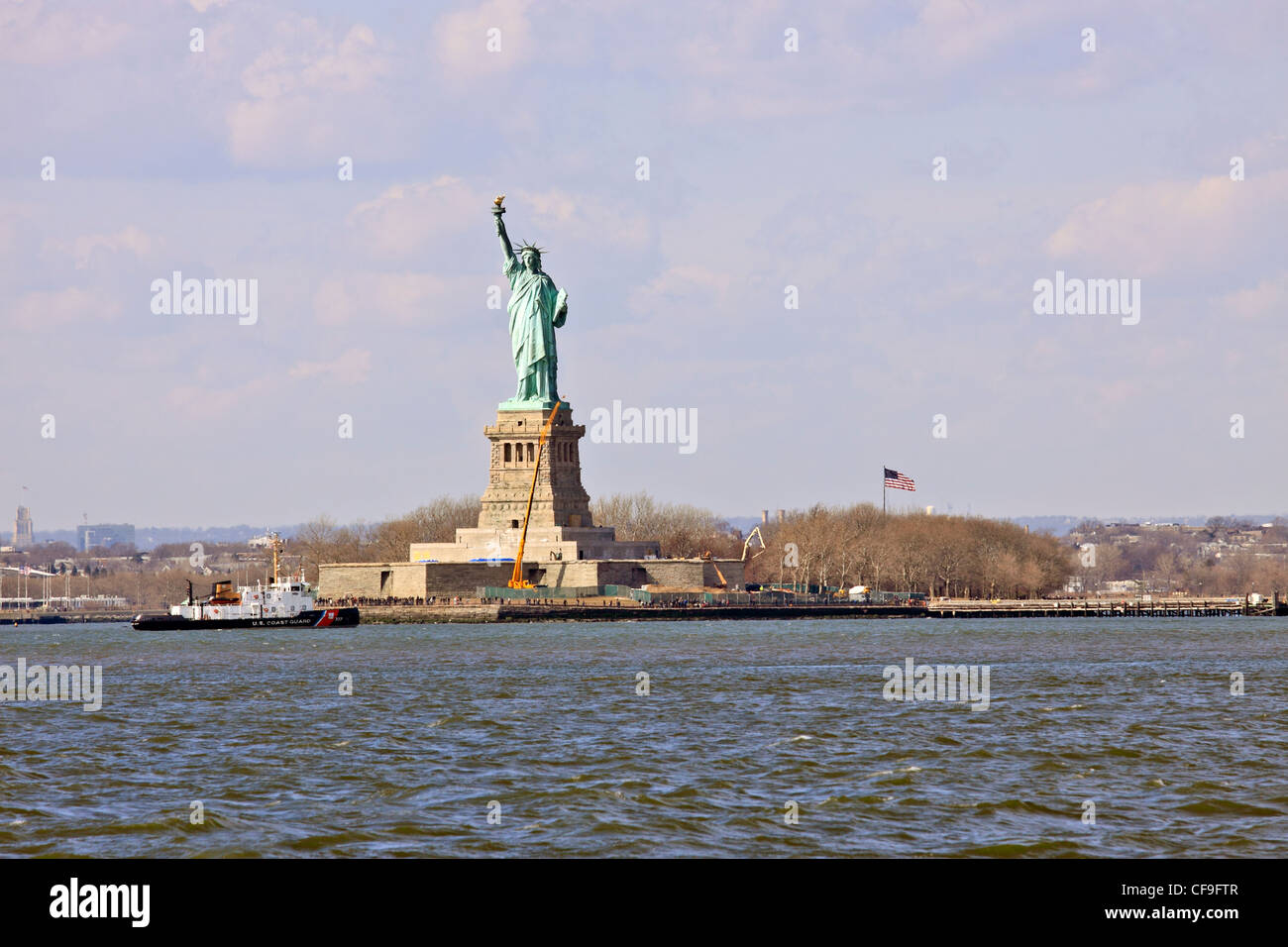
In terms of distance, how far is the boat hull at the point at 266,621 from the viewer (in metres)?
98.8

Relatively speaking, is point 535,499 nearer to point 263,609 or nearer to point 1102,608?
point 263,609

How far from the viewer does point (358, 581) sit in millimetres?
121812

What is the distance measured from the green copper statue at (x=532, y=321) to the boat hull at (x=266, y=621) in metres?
19.2

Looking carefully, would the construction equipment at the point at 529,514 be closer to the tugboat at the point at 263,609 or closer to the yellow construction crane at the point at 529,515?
the yellow construction crane at the point at 529,515

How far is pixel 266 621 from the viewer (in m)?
98.6

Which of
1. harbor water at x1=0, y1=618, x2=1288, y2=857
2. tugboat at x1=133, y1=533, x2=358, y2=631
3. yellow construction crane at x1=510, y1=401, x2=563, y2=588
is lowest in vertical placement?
harbor water at x1=0, y1=618, x2=1288, y2=857

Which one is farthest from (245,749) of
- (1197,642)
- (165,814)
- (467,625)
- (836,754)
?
(467,625)

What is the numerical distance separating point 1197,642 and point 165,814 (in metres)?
66.5

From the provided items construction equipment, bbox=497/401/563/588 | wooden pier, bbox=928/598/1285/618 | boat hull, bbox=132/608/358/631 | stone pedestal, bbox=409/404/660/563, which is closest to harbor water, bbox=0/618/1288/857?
boat hull, bbox=132/608/358/631

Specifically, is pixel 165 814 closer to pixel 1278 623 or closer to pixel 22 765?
pixel 22 765

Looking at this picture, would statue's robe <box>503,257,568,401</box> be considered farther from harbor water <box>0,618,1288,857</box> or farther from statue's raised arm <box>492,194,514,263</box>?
harbor water <box>0,618,1288,857</box>

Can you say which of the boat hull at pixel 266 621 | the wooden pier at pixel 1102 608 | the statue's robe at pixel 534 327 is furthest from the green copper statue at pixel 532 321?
the wooden pier at pixel 1102 608

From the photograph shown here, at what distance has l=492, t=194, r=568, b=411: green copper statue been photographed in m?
117
